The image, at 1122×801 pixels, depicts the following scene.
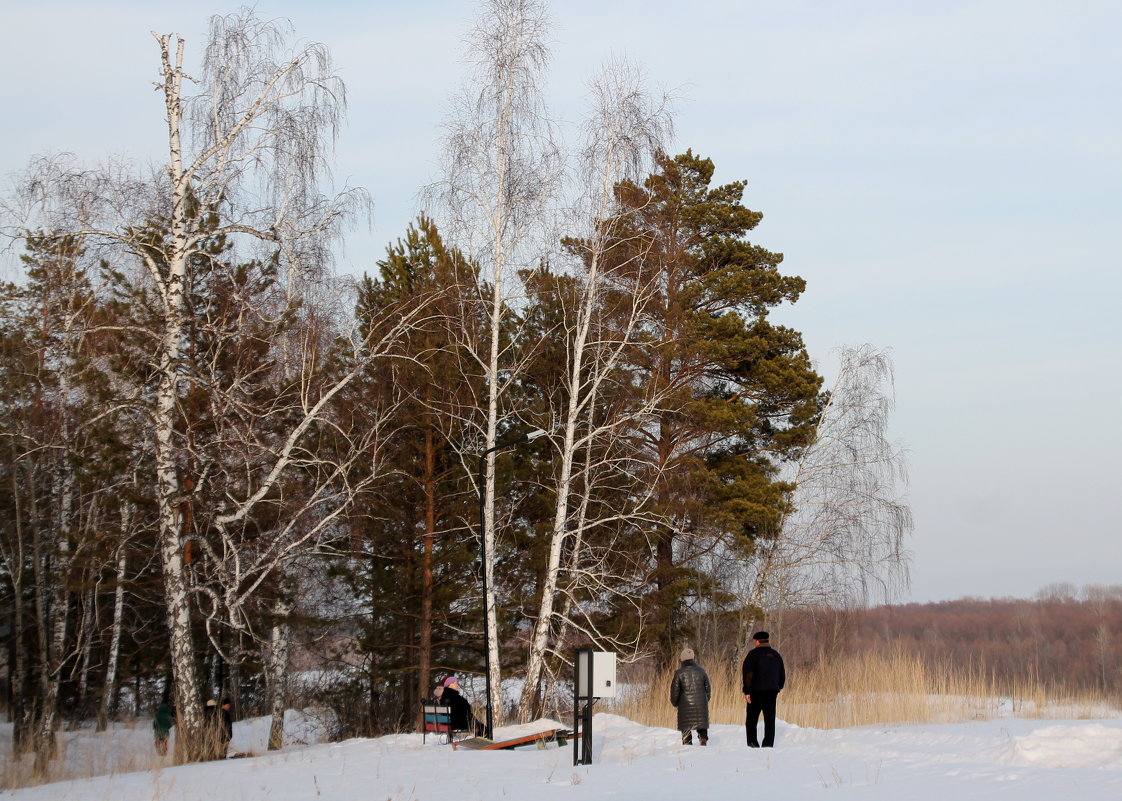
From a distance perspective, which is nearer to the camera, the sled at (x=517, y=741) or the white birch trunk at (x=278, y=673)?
the sled at (x=517, y=741)

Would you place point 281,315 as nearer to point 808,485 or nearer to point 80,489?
point 80,489

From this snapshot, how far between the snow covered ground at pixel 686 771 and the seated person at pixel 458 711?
104 cm

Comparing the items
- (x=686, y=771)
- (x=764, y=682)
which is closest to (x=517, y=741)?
(x=764, y=682)

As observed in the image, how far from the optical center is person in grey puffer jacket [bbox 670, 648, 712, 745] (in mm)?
15258

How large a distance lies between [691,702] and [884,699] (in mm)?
6835

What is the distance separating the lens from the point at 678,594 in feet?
85.9

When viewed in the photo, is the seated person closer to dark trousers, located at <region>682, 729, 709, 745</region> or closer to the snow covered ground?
the snow covered ground

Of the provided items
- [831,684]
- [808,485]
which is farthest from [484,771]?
[808,485]

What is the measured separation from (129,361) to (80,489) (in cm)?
508

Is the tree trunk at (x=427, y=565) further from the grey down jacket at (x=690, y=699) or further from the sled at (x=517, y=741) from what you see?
the grey down jacket at (x=690, y=699)

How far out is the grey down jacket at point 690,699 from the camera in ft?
50.1

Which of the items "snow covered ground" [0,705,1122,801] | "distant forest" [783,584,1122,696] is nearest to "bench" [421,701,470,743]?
"snow covered ground" [0,705,1122,801]

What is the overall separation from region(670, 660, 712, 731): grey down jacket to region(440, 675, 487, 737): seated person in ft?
13.8

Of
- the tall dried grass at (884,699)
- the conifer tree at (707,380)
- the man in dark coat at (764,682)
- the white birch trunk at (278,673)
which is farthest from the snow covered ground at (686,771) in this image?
the conifer tree at (707,380)
